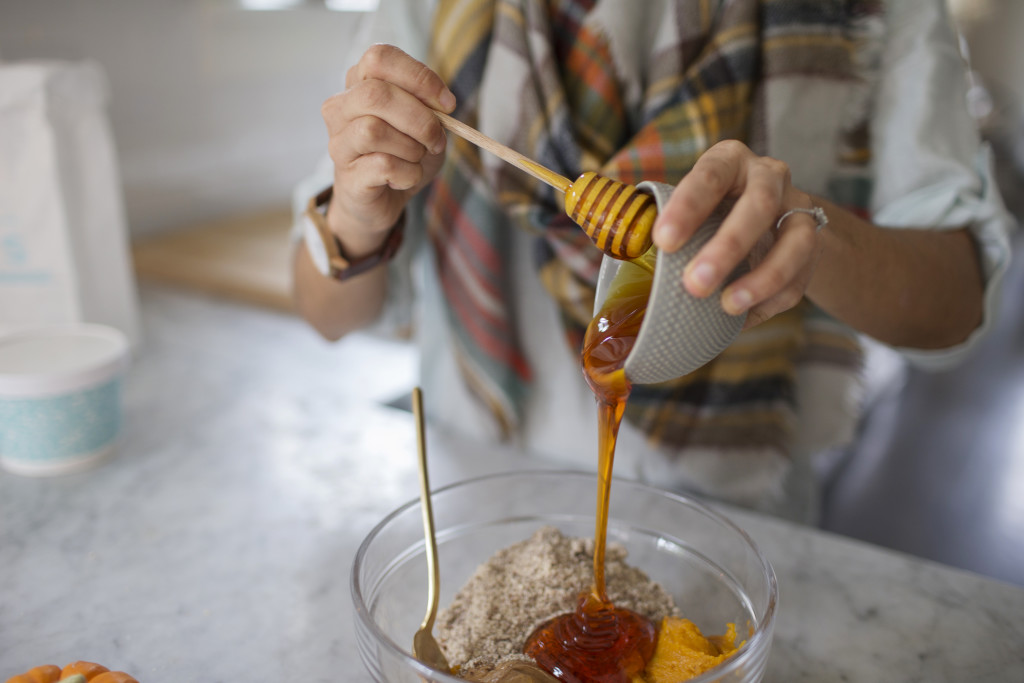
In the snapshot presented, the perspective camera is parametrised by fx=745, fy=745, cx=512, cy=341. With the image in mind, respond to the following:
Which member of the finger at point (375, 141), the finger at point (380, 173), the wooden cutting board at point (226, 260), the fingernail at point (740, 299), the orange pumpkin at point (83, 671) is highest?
the finger at point (375, 141)

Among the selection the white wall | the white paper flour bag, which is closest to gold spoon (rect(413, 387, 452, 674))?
the white paper flour bag

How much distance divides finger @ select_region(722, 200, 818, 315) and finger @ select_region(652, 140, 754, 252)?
0.05 meters

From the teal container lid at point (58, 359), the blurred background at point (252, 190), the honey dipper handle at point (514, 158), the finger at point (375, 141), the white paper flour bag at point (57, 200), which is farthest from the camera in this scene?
the blurred background at point (252, 190)

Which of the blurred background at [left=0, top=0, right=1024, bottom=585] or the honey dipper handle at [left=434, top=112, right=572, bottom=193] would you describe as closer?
the honey dipper handle at [left=434, top=112, right=572, bottom=193]

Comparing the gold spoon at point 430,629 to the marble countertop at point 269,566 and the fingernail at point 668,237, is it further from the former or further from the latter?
the fingernail at point 668,237

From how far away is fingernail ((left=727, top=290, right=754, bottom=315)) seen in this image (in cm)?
46

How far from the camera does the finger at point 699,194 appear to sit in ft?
1.45

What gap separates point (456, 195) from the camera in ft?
3.38

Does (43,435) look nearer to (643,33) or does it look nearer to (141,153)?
(643,33)

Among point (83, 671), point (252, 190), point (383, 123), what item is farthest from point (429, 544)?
point (252, 190)

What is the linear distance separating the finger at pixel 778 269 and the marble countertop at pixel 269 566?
344mm

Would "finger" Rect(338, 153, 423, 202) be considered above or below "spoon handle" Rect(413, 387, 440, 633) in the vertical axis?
above

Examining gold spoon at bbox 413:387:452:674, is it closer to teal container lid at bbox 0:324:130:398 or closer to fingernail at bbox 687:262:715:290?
fingernail at bbox 687:262:715:290

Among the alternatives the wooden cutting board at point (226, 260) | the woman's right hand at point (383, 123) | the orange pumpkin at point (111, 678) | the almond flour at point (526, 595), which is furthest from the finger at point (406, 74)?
the wooden cutting board at point (226, 260)
